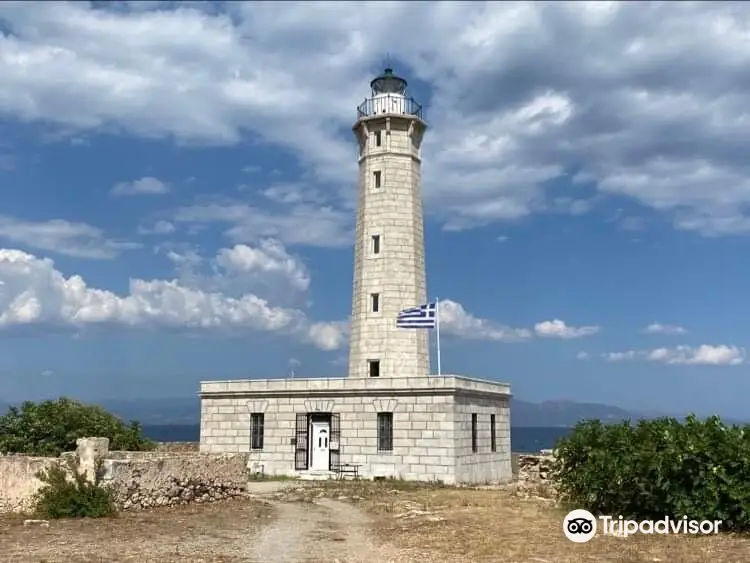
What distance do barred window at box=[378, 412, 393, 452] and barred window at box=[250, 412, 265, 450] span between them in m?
4.59

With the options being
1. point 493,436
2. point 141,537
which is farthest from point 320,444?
point 141,537

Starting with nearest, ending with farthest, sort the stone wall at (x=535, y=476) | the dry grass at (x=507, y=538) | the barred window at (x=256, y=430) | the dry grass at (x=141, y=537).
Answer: the dry grass at (x=507, y=538) → the dry grass at (x=141, y=537) → the stone wall at (x=535, y=476) → the barred window at (x=256, y=430)

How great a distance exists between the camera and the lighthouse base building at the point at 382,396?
82.1 ft

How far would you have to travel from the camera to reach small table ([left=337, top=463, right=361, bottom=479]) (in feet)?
84.1

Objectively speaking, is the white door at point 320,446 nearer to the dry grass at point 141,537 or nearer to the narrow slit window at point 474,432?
the narrow slit window at point 474,432

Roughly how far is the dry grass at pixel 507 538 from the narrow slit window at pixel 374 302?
32.6ft

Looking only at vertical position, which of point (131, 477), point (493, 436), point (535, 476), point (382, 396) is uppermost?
point (382, 396)

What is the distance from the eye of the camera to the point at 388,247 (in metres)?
28.7

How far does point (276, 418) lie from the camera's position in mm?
27391

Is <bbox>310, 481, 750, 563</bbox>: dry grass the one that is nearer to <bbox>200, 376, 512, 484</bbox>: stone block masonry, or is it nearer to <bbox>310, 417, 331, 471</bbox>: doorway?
<bbox>200, 376, 512, 484</bbox>: stone block masonry

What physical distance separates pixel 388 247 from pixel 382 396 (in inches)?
232

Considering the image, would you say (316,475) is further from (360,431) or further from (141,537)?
(141,537)

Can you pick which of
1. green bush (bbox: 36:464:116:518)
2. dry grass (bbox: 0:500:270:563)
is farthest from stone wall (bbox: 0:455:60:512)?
dry grass (bbox: 0:500:270:563)

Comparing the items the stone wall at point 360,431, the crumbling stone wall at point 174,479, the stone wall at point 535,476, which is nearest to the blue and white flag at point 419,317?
the stone wall at point 360,431
